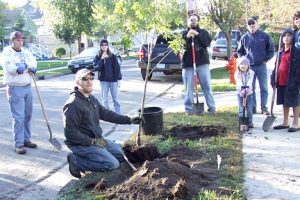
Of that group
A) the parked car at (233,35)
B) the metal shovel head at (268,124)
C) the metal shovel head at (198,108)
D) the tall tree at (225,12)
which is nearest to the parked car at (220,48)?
the parked car at (233,35)

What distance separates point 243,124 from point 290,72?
3.93 ft

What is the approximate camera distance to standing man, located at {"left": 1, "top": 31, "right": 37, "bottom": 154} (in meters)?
7.01

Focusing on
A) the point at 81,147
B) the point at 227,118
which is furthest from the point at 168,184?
the point at 227,118

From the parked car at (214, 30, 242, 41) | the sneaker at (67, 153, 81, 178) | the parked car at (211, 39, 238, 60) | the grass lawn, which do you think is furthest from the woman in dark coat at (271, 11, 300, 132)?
the parked car at (214, 30, 242, 41)

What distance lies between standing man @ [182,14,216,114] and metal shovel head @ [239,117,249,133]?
1.61 metres

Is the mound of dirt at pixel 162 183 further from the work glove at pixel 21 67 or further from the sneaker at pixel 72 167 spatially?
the work glove at pixel 21 67

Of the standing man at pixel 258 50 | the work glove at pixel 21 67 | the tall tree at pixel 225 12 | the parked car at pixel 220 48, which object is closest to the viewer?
the work glove at pixel 21 67

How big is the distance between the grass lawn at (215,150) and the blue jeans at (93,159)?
145mm

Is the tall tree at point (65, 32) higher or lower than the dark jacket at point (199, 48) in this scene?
higher

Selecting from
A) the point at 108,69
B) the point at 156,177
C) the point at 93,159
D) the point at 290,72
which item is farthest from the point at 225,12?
the point at 156,177

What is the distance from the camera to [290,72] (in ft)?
24.0

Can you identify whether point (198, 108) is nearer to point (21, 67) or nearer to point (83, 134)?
point (21, 67)

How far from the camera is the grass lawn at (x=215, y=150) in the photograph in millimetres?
4539

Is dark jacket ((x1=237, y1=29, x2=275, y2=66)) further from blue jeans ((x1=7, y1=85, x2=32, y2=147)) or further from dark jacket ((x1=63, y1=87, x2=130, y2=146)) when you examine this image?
blue jeans ((x1=7, y1=85, x2=32, y2=147))
